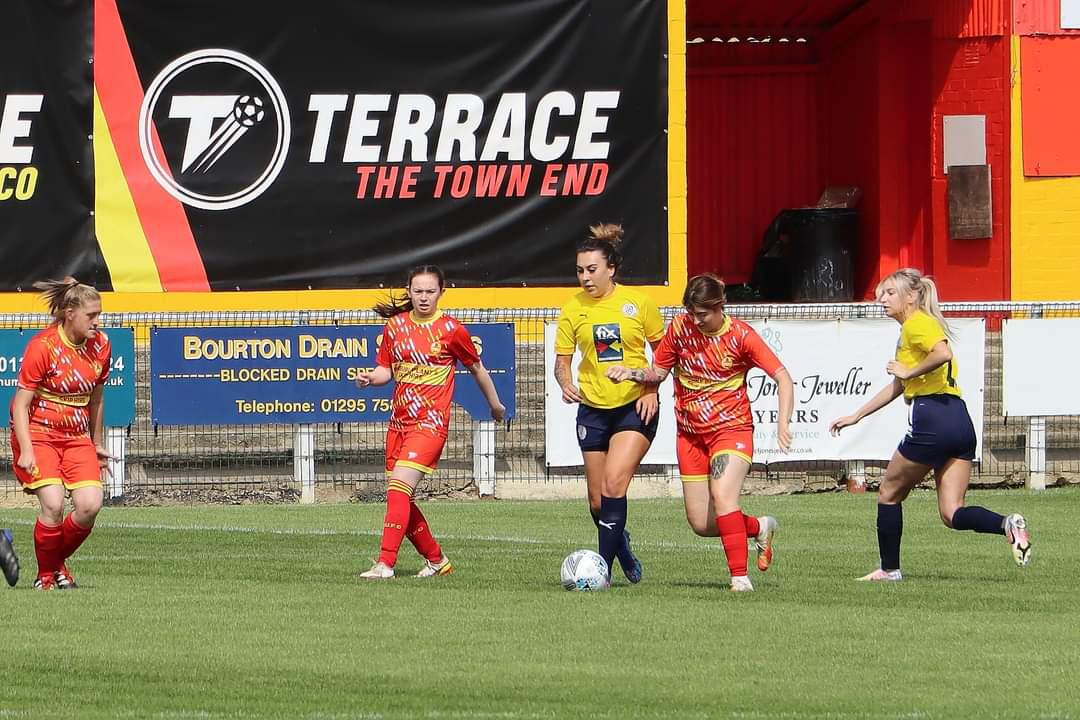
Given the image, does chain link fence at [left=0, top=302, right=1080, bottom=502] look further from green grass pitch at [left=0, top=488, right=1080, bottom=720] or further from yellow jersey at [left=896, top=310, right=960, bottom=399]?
yellow jersey at [left=896, top=310, right=960, bottom=399]

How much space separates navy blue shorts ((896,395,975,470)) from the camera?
411 inches

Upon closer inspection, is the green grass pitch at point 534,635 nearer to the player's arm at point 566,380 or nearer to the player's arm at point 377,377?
the player's arm at point 566,380

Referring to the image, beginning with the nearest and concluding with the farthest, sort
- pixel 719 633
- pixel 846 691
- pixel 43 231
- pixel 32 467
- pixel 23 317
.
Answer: pixel 846 691 → pixel 719 633 → pixel 32 467 → pixel 23 317 → pixel 43 231

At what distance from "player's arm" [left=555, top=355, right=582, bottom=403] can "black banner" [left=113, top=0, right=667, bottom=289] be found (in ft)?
31.9

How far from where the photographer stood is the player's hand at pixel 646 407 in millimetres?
10219

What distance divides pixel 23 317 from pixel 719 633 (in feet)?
33.0

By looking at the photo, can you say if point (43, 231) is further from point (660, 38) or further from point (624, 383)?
point (624, 383)

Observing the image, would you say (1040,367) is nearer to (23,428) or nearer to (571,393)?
(571,393)

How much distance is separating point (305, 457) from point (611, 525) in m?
7.05

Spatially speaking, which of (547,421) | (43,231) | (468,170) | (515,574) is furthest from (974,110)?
(515,574)

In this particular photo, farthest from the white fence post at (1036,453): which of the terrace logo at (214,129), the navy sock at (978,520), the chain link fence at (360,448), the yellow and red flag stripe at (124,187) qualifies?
the yellow and red flag stripe at (124,187)

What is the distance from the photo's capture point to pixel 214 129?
1992 cm

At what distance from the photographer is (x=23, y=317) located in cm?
1666

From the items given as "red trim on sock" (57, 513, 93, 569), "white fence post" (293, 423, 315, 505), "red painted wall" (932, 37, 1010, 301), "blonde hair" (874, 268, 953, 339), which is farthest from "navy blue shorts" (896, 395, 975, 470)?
"red painted wall" (932, 37, 1010, 301)
